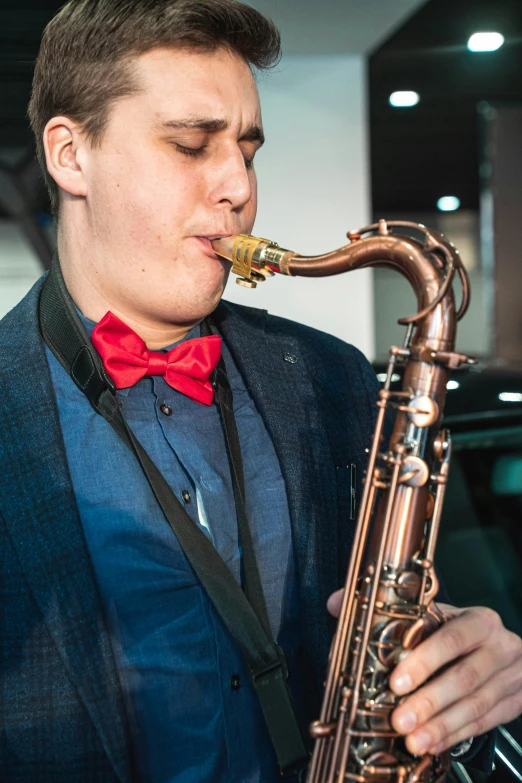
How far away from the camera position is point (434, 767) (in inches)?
57.6

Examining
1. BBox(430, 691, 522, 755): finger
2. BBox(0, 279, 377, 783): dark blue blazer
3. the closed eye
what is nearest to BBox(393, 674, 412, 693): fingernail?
BBox(430, 691, 522, 755): finger

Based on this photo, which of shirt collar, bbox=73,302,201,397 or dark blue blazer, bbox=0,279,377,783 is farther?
shirt collar, bbox=73,302,201,397

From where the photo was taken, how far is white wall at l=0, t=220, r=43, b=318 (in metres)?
3.15

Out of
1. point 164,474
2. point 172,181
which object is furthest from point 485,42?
point 164,474

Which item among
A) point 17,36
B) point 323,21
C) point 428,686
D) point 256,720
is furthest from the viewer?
point 323,21

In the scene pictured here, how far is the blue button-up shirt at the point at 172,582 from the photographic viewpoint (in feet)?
5.13

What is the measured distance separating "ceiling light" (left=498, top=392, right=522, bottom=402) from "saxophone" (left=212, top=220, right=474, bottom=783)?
4.29 ft

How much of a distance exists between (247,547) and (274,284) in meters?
2.50

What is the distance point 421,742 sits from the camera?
4.38ft

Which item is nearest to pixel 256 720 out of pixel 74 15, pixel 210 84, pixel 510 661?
pixel 510 661

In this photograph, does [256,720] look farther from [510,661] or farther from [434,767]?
[510,661]

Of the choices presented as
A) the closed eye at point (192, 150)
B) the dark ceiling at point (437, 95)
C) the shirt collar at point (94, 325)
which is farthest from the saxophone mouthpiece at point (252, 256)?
the dark ceiling at point (437, 95)

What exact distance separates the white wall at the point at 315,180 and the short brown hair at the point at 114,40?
2.13 m

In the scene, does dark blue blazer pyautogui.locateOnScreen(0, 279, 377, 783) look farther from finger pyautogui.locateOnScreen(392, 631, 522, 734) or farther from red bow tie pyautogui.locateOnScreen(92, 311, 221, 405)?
finger pyautogui.locateOnScreen(392, 631, 522, 734)
